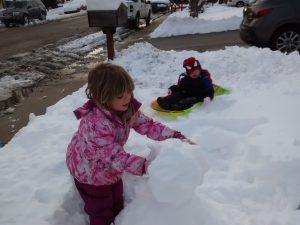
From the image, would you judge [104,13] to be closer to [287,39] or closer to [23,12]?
[287,39]

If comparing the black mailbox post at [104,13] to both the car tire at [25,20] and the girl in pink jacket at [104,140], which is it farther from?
the car tire at [25,20]

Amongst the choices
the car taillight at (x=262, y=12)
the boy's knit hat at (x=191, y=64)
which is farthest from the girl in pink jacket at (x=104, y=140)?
the car taillight at (x=262, y=12)

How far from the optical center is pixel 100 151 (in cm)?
257

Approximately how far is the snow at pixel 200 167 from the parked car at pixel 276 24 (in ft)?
7.98

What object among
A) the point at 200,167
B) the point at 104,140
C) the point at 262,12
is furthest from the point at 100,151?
the point at 262,12

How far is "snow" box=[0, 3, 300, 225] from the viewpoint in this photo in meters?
2.57

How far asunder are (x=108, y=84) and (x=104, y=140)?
0.34 metres

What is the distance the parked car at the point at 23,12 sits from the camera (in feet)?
86.8

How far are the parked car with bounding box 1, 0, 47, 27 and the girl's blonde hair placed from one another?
25.8 metres

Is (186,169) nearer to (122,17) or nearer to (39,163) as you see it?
(39,163)

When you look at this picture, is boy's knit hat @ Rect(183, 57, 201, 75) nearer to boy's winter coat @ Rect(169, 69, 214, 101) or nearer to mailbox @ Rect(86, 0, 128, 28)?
boy's winter coat @ Rect(169, 69, 214, 101)

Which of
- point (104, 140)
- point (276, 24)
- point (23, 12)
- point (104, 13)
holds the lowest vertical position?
point (23, 12)

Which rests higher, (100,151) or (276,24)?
(100,151)

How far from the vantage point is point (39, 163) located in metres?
3.92
